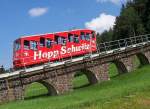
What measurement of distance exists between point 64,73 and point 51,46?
4373 millimetres

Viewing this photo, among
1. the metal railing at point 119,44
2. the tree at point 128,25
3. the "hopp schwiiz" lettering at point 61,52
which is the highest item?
the tree at point 128,25

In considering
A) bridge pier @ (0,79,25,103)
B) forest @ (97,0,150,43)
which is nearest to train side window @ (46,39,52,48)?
bridge pier @ (0,79,25,103)

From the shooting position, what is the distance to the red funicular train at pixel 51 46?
147ft

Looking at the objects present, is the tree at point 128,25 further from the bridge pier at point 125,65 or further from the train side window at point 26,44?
the train side window at point 26,44

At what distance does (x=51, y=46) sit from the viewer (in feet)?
157

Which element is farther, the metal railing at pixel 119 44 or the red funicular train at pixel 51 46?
the metal railing at pixel 119 44

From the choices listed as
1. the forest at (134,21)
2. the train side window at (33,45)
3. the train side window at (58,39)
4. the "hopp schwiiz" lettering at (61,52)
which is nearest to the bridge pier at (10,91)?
the train side window at (33,45)

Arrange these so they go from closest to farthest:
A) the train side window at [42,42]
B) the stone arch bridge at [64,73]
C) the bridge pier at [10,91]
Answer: the bridge pier at [10,91], the stone arch bridge at [64,73], the train side window at [42,42]

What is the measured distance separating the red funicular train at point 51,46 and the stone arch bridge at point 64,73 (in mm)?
2341

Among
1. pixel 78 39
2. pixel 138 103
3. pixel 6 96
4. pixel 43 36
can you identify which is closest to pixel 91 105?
pixel 138 103

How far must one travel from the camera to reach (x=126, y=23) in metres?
108

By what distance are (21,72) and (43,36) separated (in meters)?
8.31

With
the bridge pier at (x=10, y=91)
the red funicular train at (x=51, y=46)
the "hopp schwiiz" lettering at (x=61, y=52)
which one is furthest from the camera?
the "hopp schwiiz" lettering at (x=61, y=52)

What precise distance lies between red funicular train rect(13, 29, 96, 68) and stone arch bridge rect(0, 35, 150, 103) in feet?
7.68
